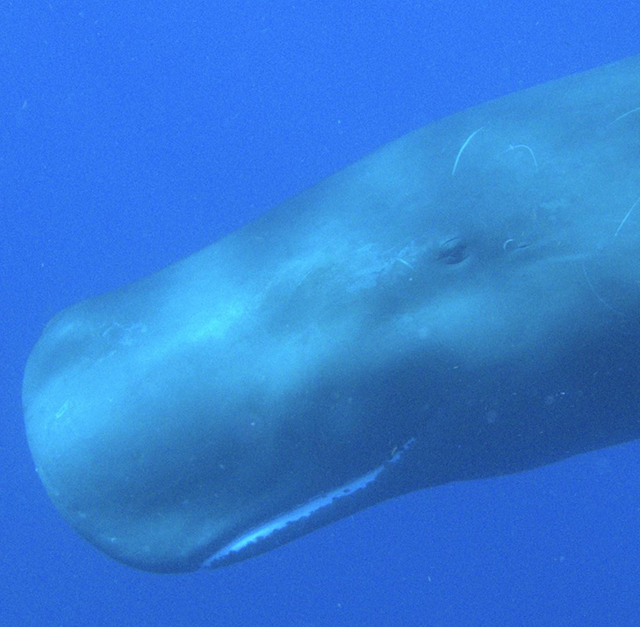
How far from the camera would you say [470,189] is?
5215 millimetres

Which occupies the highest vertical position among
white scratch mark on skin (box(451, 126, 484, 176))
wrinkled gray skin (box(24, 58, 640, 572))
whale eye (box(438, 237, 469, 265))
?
white scratch mark on skin (box(451, 126, 484, 176))

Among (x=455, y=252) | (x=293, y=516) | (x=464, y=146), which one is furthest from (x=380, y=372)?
(x=464, y=146)

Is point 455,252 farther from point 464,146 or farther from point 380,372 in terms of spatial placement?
point 464,146

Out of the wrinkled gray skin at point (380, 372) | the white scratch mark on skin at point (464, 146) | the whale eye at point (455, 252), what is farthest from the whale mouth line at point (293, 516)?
the white scratch mark on skin at point (464, 146)

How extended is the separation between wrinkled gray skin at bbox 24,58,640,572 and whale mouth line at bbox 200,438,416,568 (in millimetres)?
19

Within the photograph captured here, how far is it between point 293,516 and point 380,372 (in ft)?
3.51

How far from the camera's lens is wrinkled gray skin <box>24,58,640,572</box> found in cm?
477

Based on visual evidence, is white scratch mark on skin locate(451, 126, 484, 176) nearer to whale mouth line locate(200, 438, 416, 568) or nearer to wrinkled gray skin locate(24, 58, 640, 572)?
wrinkled gray skin locate(24, 58, 640, 572)

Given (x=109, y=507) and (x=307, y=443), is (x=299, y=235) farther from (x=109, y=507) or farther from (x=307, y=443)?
(x=109, y=507)

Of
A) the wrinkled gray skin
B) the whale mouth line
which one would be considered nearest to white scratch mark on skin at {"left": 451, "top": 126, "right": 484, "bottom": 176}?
the wrinkled gray skin

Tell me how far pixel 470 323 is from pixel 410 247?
2.09 feet

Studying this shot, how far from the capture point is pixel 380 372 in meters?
4.86

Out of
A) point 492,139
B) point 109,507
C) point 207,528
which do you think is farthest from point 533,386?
point 109,507

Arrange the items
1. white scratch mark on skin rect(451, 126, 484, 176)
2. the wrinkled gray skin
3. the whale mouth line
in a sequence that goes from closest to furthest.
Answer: the wrinkled gray skin < the whale mouth line < white scratch mark on skin rect(451, 126, 484, 176)
